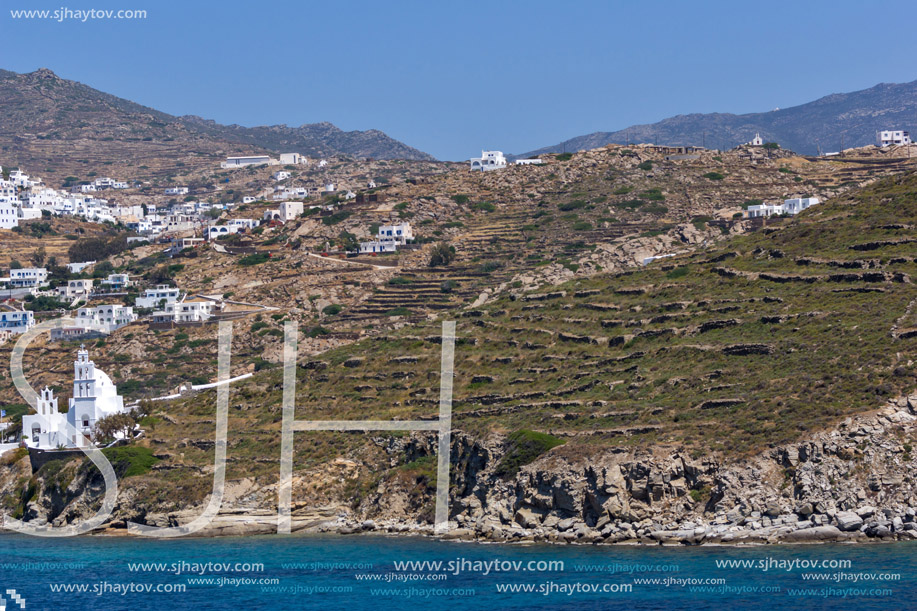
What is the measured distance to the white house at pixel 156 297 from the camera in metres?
100

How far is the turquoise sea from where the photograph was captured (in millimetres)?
36875

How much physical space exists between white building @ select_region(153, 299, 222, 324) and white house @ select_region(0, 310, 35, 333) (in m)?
13.0

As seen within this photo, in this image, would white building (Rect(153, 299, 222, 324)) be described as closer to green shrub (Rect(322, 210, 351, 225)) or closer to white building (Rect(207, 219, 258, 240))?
green shrub (Rect(322, 210, 351, 225))

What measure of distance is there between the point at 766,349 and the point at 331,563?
20849 millimetres

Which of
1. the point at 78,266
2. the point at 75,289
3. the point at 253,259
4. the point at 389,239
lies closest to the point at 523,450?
the point at 389,239

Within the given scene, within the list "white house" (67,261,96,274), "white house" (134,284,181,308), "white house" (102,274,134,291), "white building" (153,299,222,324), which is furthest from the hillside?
"white house" (67,261,96,274)

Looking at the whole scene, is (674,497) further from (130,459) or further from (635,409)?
(130,459)

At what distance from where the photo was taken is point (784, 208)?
92.6 meters

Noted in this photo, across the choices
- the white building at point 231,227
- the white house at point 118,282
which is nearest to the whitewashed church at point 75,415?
the white house at point 118,282

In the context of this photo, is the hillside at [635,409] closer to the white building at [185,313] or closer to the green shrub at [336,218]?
the white building at [185,313]

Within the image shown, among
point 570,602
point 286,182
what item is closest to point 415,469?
point 570,602

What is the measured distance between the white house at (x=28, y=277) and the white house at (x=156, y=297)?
20.1m

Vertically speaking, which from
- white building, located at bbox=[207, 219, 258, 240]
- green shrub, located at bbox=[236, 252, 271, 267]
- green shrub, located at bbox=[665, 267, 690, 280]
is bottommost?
green shrub, located at bbox=[665, 267, 690, 280]

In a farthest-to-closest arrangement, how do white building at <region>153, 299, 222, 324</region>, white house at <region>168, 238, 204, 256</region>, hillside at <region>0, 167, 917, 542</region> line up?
white house at <region>168, 238, 204, 256</region> < white building at <region>153, 299, 222, 324</region> < hillside at <region>0, 167, 917, 542</region>
